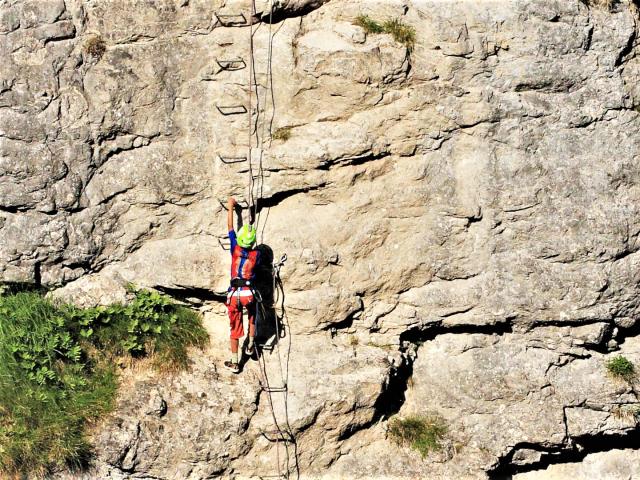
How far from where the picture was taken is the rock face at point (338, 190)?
948cm

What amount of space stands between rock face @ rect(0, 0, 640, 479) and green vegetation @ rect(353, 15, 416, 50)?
0.40 feet

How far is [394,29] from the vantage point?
947 cm

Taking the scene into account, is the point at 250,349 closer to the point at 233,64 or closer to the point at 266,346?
the point at 266,346

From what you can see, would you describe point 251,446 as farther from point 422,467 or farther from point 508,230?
point 508,230

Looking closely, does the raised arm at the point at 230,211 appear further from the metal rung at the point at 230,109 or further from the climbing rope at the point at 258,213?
the metal rung at the point at 230,109

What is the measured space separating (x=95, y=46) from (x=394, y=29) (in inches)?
148

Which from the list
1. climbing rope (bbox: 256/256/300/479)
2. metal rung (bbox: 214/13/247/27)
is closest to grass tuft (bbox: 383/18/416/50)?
metal rung (bbox: 214/13/247/27)

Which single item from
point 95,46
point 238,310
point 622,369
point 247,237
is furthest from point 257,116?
point 622,369

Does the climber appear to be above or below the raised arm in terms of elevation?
below

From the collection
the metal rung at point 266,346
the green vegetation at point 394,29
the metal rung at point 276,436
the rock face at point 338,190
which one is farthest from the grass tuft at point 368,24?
the metal rung at point 276,436

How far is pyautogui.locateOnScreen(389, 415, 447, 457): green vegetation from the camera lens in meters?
9.89

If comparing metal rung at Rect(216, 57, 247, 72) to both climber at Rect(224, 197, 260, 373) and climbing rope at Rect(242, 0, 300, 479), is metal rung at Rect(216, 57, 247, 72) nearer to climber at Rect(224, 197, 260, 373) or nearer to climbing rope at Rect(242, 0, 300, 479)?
climbing rope at Rect(242, 0, 300, 479)

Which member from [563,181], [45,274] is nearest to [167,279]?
[45,274]

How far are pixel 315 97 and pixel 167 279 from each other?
3.00 meters
